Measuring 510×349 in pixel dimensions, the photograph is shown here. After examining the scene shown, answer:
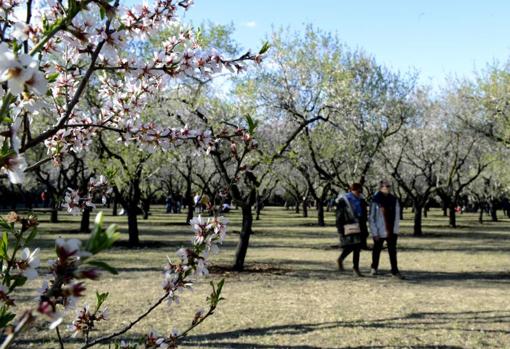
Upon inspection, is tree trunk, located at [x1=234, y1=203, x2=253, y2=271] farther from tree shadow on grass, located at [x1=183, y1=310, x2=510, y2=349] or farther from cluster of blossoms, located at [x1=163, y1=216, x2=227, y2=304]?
cluster of blossoms, located at [x1=163, y1=216, x2=227, y2=304]

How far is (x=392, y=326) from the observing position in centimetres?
679

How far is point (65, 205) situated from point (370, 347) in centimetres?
422

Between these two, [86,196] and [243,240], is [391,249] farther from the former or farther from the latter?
[86,196]

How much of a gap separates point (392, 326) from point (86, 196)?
16.5 ft

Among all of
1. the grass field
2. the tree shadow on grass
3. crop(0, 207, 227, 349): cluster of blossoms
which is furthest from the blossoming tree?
the tree shadow on grass

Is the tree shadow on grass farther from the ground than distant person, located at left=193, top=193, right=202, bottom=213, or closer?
closer

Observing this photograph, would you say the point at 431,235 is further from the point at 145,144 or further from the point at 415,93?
the point at 145,144

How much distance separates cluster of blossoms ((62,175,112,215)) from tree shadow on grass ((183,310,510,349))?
11.2ft

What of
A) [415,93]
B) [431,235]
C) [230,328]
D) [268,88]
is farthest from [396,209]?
[415,93]

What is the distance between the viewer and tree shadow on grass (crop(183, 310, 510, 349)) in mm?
6125

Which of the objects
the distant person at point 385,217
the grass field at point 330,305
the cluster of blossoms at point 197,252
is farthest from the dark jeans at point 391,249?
the cluster of blossoms at point 197,252

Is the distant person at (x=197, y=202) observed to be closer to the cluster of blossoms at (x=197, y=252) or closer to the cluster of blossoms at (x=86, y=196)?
the cluster of blossoms at (x=197, y=252)

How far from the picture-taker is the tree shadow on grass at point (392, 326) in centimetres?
612

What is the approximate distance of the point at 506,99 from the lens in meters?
20.7
